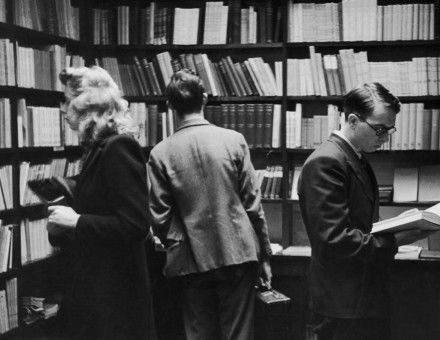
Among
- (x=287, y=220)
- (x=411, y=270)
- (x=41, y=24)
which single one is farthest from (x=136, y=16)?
(x=411, y=270)

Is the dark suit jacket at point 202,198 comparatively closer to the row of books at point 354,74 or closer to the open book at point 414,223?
the open book at point 414,223

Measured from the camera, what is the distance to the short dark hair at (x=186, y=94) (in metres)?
3.18

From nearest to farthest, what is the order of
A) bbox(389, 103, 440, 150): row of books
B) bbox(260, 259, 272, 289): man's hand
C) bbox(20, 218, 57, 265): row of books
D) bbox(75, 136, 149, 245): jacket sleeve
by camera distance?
bbox(75, 136, 149, 245): jacket sleeve < bbox(260, 259, 272, 289): man's hand < bbox(20, 218, 57, 265): row of books < bbox(389, 103, 440, 150): row of books

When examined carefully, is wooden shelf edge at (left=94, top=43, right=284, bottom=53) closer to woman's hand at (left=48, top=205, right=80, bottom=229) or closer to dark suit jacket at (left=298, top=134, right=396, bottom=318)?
dark suit jacket at (left=298, top=134, right=396, bottom=318)

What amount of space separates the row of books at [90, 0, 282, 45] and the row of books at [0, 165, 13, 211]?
1324mm

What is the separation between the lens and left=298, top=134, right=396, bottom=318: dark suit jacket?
2293mm

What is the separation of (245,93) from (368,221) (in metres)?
2.32

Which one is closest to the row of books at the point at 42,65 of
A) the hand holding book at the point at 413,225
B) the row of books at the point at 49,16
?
the row of books at the point at 49,16

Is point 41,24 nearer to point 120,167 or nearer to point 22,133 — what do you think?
point 22,133

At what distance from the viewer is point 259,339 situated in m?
3.95

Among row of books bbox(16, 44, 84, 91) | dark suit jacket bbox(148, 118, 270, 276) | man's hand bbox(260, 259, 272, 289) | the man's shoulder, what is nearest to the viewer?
the man's shoulder

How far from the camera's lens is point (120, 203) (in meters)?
2.11

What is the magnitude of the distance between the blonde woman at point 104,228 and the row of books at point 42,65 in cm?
187

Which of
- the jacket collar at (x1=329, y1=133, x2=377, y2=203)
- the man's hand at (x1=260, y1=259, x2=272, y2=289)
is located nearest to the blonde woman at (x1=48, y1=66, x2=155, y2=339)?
the jacket collar at (x1=329, y1=133, x2=377, y2=203)
